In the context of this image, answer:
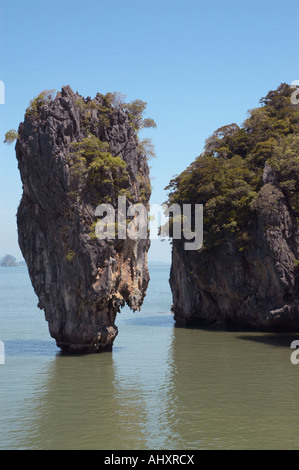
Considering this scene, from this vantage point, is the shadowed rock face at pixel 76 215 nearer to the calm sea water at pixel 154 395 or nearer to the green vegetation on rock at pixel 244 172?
the calm sea water at pixel 154 395

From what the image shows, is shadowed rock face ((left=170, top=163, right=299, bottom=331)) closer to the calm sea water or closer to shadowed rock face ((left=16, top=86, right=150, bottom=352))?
the calm sea water

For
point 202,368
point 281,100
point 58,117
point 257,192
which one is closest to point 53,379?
point 202,368

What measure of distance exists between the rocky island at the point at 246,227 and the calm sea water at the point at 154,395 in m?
3.20

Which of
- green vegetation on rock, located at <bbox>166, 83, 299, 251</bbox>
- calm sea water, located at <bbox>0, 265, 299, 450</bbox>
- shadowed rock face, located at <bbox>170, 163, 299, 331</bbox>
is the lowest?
calm sea water, located at <bbox>0, 265, 299, 450</bbox>

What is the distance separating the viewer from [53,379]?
22.9 meters

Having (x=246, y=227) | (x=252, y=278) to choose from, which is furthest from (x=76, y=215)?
(x=252, y=278)

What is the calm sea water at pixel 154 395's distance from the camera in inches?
632

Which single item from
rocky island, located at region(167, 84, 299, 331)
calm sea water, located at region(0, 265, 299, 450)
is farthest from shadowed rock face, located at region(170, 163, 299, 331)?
calm sea water, located at region(0, 265, 299, 450)

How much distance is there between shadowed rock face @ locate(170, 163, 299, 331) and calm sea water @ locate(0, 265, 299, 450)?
2.40 metres

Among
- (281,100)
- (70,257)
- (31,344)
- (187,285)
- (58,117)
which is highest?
(281,100)

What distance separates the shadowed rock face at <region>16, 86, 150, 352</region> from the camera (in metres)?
26.0

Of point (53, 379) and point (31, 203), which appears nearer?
point (53, 379)
